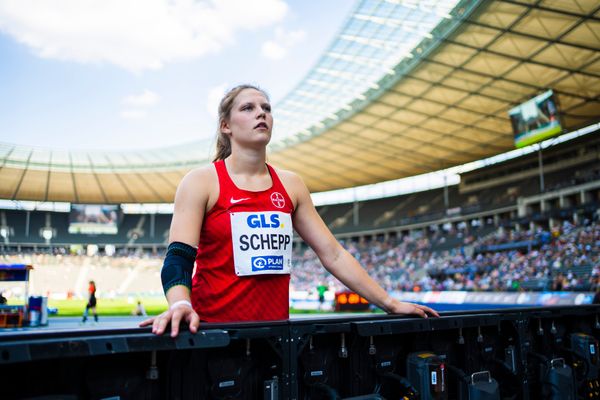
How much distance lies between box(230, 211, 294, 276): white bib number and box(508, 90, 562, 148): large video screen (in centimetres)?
3341

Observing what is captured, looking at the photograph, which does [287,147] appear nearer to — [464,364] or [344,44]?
[344,44]

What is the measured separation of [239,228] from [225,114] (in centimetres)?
75

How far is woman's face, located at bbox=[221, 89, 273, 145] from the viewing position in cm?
296

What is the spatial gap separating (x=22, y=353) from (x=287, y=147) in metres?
47.1

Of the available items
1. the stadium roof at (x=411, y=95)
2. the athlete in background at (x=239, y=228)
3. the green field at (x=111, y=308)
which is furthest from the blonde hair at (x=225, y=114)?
the green field at (x=111, y=308)

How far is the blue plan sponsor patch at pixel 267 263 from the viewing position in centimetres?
282

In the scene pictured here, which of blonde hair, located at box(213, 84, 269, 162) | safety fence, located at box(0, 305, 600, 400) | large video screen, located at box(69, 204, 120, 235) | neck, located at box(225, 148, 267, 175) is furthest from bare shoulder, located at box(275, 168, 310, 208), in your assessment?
large video screen, located at box(69, 204, 120, 235)

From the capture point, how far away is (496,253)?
128 feet

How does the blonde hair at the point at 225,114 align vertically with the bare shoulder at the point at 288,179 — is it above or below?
above

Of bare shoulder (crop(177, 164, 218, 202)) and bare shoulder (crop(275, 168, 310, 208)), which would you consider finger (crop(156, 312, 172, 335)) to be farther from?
bare shoulder (crop(275, 168, 310, 208))

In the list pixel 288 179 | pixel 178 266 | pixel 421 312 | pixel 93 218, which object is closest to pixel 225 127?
pixel 288 179

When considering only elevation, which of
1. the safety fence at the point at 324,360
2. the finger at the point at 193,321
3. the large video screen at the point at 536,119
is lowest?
the safety fence at the point at 324,360

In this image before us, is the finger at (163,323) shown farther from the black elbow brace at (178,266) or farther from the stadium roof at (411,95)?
the stadium roof at (411,95)

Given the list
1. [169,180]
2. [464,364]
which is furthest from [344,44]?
[169,180]
